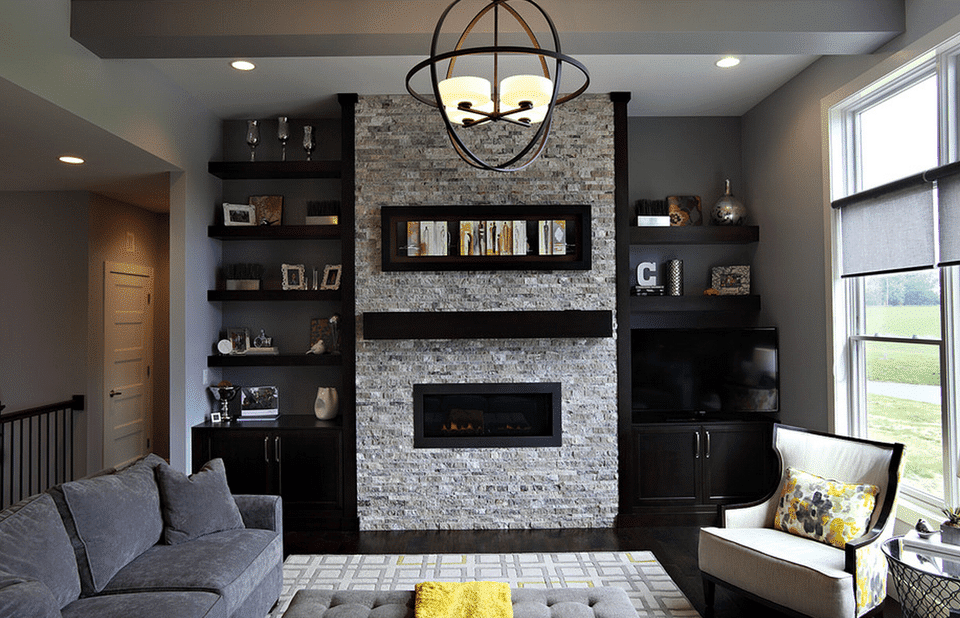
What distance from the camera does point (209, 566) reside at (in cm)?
273

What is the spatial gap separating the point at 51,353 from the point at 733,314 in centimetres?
599

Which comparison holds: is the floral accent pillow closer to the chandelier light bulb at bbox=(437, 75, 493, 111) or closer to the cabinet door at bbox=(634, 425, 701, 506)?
the cabinet door at bbox=(634, 425, 701, 506)

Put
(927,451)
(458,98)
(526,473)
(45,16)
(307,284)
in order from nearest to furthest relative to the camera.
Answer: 1. (458,98)
2. (45,16)
3. (927,451)
4. (526,473)
5. (307,284)

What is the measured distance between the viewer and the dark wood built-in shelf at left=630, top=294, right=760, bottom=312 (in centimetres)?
495

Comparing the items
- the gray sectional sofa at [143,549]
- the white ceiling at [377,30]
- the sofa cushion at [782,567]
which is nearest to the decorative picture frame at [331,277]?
the white ceiling at [377,30]

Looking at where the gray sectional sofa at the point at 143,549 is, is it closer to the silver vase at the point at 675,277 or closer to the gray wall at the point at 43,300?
the gray wall at the point at 43,300

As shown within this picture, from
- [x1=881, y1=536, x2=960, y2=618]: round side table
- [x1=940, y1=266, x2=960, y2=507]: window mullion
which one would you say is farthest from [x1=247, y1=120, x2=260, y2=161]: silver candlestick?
[x1=881, y1=536, x2=960, y2=618]: round side table

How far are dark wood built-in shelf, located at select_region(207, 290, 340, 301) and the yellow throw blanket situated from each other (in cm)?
278

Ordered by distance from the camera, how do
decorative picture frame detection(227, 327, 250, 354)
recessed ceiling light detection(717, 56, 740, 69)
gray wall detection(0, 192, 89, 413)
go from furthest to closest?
gray wall detection(0, 192, 89, 413) < decorative picture frame detection(227, 327, 250, 354) < recessed ceiling light detection(717, 56, 740, 69)

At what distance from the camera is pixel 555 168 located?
4.64 meters

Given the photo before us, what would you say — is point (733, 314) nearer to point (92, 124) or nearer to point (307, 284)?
point (307, 284)

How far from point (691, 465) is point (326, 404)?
112 inches

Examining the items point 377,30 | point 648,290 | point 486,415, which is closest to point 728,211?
point 648,290

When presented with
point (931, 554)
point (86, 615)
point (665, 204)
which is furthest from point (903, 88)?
point (86, 615)
